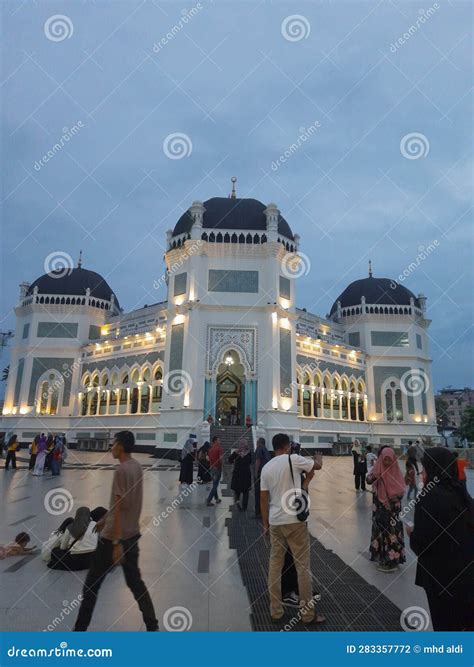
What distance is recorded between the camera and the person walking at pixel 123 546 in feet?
10.7

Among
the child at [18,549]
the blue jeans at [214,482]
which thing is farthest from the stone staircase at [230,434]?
the child at [18,549]

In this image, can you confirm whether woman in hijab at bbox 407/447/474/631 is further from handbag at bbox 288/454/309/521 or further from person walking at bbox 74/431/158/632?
person walking at bbox 74/431/158/632

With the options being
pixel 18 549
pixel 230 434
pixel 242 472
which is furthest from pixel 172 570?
pixel 230 434

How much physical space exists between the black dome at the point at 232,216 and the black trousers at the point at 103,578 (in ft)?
80.3

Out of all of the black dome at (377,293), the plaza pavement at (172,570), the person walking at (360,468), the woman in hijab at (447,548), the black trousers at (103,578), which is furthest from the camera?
the black dome at (377,293)

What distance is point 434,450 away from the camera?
123 inches

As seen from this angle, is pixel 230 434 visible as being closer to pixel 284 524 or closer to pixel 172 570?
pixel 172 570

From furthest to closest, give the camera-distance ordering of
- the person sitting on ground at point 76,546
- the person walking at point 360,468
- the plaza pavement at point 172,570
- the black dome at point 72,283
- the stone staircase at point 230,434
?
the black dome at point 72,283, the stone staircase at point 230,434, the person walking at point 360,468, the person sitting on ground at point 76,546, the plaza pavement at point 172,570

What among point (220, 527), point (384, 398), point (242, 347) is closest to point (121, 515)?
point (220, 527)

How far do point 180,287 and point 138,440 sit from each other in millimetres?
9976

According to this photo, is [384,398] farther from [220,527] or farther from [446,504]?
[446,504]

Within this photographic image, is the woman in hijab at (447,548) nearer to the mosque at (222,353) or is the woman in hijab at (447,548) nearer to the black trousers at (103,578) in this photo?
the black trousers at (103,578)

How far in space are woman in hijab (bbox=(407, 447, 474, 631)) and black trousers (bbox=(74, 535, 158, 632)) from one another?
2.14 m

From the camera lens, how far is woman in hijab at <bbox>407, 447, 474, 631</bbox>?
9.33 ft
